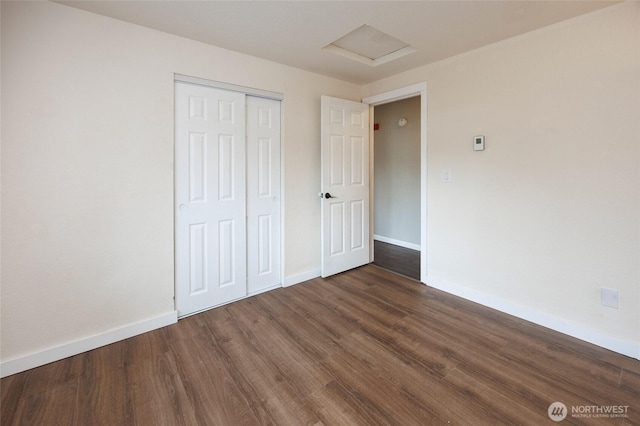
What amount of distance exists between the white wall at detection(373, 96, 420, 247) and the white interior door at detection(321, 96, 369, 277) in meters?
1.27

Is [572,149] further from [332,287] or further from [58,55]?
[58,55]

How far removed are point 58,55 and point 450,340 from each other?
11.3 ft

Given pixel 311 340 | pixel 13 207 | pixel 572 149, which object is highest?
pixel 572 149

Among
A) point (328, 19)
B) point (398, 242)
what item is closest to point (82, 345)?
point (328, 19)

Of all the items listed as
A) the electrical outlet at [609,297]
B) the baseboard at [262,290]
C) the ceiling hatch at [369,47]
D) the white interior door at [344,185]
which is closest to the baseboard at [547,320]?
the electrical outlet at [609,297]

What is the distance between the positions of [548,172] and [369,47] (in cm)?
193

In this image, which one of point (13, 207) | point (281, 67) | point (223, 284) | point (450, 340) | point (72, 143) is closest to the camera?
point (13, 207)

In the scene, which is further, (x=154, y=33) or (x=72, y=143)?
(x=154, y=33)

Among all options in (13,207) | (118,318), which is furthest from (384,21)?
(118,318)

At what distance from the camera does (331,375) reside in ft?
5.95

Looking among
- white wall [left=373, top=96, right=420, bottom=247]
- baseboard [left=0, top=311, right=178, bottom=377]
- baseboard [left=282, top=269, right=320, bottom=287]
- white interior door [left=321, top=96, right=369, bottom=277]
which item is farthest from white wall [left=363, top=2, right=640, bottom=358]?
baseboard [left=0, top=311, right=178, bottom=377]

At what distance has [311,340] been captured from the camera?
2193mm

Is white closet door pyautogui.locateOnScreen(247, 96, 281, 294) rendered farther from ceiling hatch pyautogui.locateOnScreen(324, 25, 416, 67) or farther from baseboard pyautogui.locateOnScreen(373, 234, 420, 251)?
baseboard pyautogui.locateOnScreen(373, 234, 420, 251)

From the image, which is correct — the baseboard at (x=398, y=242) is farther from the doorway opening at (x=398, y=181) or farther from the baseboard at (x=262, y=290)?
the baseboard at (x=262, y=290)
